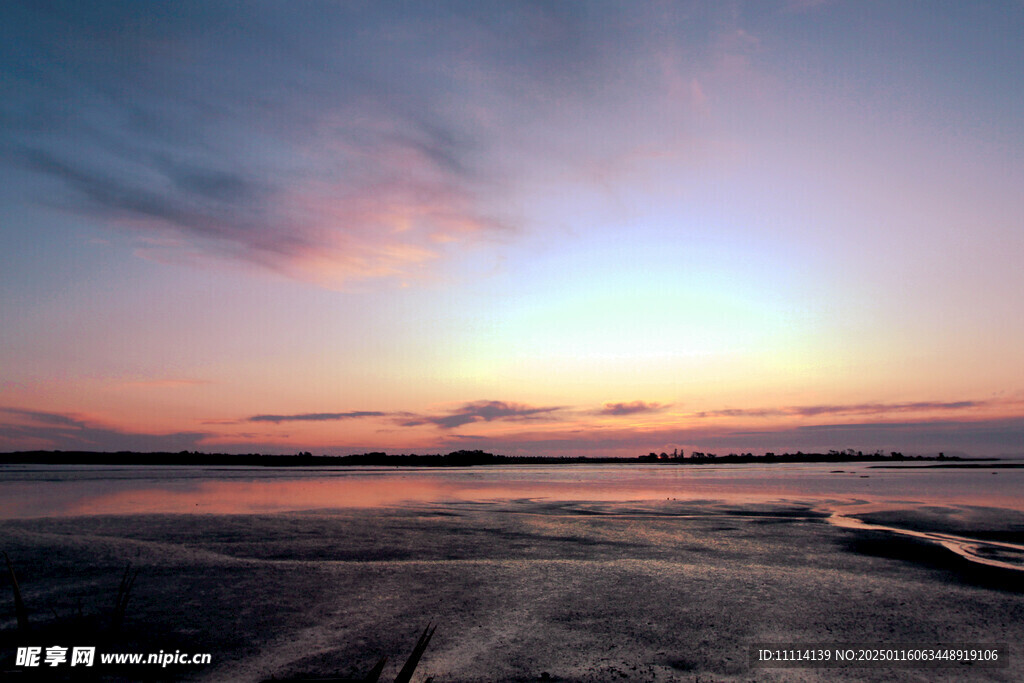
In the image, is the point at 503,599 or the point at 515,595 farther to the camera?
the point at 515,595

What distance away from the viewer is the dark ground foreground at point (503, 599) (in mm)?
5422

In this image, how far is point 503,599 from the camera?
7605mm

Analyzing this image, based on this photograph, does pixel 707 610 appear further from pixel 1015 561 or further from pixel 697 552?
pixel 1015 561

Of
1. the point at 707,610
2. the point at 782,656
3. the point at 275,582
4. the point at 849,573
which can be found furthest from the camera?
the point at 849,573

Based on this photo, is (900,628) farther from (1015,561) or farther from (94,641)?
(94,641)

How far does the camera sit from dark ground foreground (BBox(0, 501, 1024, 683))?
542 centimetres

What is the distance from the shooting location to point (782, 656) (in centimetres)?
561

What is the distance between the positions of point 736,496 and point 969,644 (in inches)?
752

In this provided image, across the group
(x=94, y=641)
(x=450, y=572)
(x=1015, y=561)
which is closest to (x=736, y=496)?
(x=1015, y=561)

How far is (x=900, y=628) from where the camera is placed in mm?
6367

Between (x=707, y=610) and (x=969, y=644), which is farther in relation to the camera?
(x=707, y=610)

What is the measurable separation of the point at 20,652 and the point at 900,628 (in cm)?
860

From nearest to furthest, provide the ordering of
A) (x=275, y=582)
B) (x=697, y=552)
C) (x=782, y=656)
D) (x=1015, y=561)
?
(x=782, y=656) < (x=275, y=582) < (x=1015, y=561) < (x=697, y=552)

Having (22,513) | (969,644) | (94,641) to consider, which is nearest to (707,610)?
(969,644)
